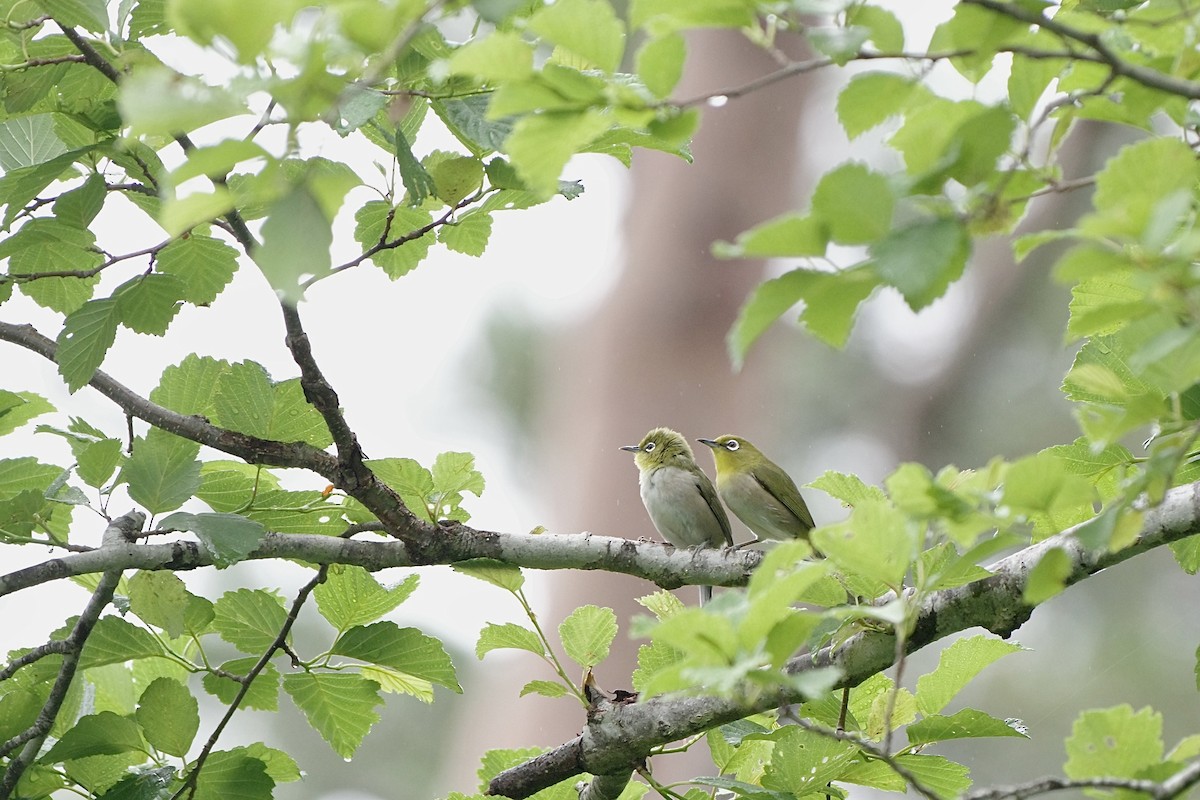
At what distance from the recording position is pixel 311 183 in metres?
0.85

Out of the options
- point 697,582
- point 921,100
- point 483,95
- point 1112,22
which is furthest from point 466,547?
point 1112,22

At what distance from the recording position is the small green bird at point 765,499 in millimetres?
4809

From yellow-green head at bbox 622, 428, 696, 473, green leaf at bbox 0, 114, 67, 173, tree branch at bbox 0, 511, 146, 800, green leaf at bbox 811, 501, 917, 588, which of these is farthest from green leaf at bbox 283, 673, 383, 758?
yellow-green head at bbox 622, 428, 696, 473

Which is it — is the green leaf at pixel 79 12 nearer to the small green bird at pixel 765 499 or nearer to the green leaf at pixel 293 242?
the green leaf at pixel 293 242

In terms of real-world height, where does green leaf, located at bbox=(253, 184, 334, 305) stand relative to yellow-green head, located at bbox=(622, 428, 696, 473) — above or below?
below

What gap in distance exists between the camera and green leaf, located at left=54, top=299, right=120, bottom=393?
6.11ft

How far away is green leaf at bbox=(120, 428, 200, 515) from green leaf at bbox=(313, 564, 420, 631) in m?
0.34

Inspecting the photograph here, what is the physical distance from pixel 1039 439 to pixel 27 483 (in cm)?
760

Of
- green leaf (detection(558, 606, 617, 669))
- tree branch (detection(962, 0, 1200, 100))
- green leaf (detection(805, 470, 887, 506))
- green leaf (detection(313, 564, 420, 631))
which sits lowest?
green leaf (detection(558, 606, 617, 669))

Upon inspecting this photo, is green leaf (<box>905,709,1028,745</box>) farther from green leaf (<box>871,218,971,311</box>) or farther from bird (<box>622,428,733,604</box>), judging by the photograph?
bird (<box>622,428,733,604</box>)

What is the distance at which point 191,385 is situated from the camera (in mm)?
2082

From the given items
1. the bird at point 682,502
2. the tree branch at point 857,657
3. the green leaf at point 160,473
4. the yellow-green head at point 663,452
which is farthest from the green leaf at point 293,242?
the yellow-green head at point 663,452

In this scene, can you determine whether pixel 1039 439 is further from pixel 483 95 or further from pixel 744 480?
pixel 483 95

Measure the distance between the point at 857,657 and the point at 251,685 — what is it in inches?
43.8
